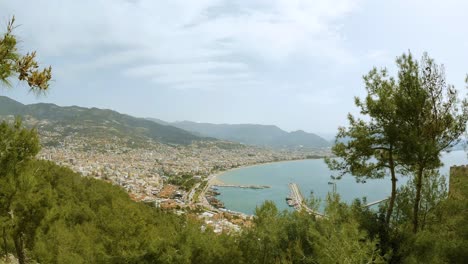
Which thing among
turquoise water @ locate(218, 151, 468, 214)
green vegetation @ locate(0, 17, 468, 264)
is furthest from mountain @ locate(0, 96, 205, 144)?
green vegetation @ locate(0, 17, 468, 264)

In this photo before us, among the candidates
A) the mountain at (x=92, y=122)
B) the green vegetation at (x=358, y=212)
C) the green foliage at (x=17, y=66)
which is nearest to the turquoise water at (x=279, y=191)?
the green vegetation at (x=358, y=212)

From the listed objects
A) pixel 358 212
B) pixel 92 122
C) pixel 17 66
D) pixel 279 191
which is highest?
pixel 92 122

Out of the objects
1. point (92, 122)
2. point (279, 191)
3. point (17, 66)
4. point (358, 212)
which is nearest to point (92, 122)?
point (92, 122)

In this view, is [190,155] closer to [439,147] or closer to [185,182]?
[185,182]

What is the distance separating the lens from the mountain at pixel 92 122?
138 m

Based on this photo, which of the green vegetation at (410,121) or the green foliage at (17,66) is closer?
the green foliage at (17,66)

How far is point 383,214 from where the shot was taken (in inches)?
369

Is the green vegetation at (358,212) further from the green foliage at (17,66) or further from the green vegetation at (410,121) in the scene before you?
the green foliage at (17,66)

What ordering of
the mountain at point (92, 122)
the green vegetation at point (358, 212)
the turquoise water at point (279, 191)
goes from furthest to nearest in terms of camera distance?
the mountain at point (92, 122) → the turquoise water at point (279, 191) → the green vegetation at point (358, 212)

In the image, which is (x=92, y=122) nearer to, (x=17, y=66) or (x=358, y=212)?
(x=358, y=212)

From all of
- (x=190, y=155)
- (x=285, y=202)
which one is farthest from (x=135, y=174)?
(x=190, y=155)

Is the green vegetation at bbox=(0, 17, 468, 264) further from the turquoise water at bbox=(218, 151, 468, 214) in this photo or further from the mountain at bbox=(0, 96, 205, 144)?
the mountain at bbox=(0, 96, 205, 144)

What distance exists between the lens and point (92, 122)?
151m

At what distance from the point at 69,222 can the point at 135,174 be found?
59.2 metres
